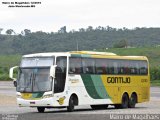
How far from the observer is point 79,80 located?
30.9 metres

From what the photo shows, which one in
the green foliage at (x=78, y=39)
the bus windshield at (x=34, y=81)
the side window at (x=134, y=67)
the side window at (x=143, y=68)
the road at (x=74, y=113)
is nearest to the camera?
the road at (x=74, y=113)

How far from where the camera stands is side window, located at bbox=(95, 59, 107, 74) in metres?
32.6

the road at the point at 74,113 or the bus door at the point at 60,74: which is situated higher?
the bus door at the point at 60,74

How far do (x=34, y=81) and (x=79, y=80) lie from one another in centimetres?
263

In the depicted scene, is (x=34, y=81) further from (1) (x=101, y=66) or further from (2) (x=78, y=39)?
(2) (x=78, y=39)

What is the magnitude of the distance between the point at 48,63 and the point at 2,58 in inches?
4024

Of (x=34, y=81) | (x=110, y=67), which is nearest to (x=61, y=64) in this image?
(x=34, y=81)

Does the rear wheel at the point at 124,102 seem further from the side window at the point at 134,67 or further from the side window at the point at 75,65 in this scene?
the side window at the point at 75,65

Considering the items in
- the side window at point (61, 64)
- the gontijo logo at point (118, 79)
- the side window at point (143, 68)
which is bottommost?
the gontijo logo at point (118, 79)

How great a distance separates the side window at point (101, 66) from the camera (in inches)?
1284

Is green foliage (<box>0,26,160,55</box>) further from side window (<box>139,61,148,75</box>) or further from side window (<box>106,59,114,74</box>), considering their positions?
side window (<box>106,59,114,74</box>)

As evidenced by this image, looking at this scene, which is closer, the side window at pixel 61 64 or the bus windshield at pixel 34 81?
the bus windshield at pixel 34 81

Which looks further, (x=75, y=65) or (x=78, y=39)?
(x=78, y=39)

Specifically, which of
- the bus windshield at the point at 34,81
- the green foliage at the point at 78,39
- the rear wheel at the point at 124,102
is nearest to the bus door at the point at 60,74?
the bus windshield at the point at 34,81
